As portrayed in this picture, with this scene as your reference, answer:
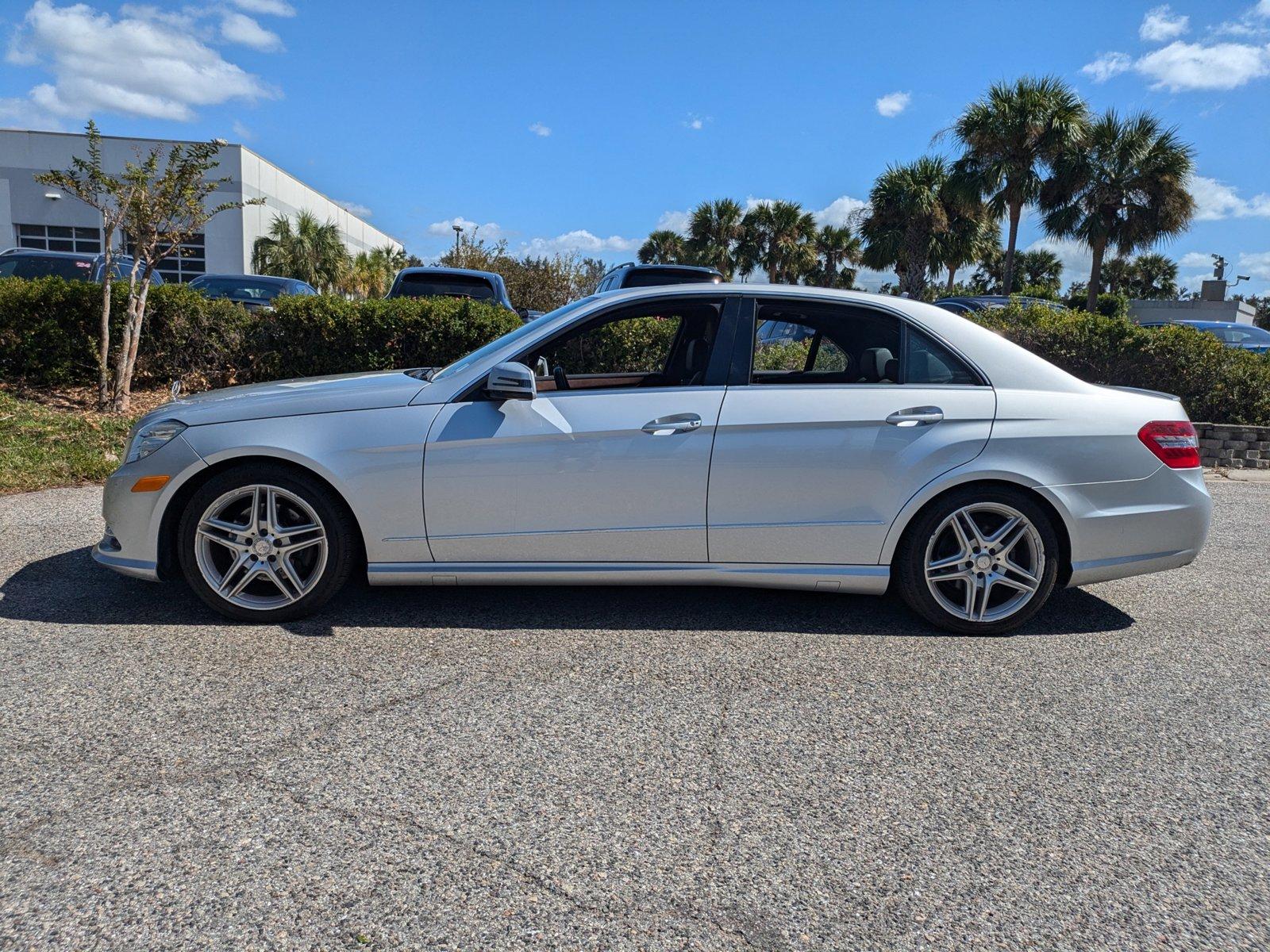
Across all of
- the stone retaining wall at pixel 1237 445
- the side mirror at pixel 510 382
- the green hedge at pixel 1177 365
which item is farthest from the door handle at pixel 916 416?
the stone retaining wall at pixel 1237 445

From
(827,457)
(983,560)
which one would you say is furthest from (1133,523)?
(827,457)

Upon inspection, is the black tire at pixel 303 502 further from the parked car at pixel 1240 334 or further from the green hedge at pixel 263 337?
the parked car at pixel 1240 334

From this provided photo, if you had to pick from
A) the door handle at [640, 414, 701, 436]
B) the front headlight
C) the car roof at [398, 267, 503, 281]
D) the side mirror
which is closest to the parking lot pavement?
the front headlight

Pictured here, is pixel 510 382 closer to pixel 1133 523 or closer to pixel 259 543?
pixel 259 543

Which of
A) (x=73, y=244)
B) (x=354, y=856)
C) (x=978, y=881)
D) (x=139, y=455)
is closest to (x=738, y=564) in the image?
(x=978, y=881)

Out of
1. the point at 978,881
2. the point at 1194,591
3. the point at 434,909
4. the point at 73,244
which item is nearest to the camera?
the point at 434,909

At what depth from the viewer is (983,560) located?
4223 mm

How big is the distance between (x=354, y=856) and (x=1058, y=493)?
3318 mm

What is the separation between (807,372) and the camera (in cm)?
470

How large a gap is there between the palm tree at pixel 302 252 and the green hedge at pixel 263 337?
32.2 m

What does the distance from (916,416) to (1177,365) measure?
8849mm

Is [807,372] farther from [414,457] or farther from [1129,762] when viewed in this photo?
[1129,762]

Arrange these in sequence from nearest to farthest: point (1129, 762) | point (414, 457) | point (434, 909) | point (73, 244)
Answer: point (434, 909) < point (1129, 762) < point (414, 457) < point (73, 244)

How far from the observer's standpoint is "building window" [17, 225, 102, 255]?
39.0 m
